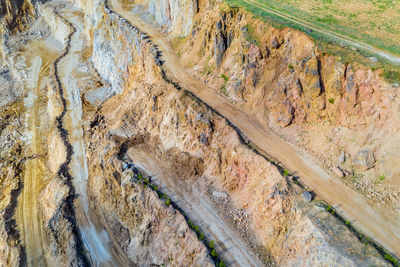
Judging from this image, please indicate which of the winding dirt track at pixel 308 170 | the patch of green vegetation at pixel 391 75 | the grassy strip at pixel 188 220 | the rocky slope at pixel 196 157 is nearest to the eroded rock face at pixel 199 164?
the rocky slope at pixel 196 157

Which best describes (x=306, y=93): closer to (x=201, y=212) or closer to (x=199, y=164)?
(x=199, y=164)

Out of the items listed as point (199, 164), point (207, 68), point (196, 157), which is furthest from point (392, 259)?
point (207, 68)

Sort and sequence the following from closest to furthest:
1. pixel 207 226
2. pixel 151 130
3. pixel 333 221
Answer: pixel 333 221 → pixel 207 226 → pixel 151 130

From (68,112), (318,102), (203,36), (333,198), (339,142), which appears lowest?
(68,112)

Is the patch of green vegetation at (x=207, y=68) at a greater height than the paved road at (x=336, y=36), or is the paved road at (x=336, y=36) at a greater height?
the paved road at (x=336, y=36)

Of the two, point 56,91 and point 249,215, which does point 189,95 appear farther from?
point 56,91

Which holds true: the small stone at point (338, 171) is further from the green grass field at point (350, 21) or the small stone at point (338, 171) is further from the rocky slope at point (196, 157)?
the green grass field at point (350, 21)

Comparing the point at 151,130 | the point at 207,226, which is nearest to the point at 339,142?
the point at 207,226
